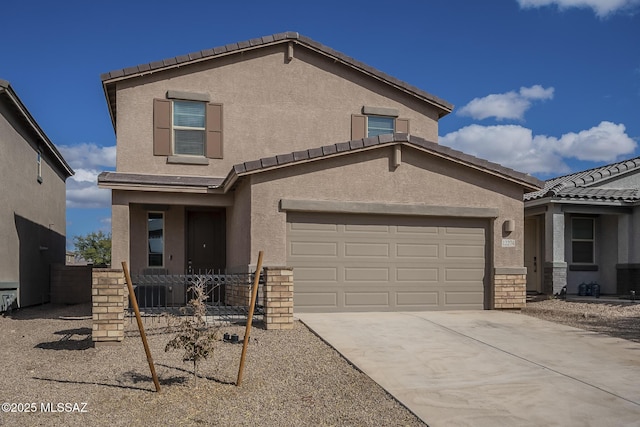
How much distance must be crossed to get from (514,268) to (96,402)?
10.0 metres

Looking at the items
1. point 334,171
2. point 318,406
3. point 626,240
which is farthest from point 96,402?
point 626,240

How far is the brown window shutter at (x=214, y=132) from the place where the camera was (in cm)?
1457

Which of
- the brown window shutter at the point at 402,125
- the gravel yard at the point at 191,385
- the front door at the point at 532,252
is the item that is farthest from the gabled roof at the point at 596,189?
the gravel yard at the point at 191,385

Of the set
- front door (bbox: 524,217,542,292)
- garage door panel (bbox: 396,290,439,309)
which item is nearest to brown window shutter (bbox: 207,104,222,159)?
garage door panel (bbox: 396,290,439,309)

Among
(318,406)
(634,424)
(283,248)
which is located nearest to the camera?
(634,424)

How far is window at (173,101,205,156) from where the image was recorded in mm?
14547

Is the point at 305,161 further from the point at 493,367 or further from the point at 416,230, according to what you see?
the point at 493,367

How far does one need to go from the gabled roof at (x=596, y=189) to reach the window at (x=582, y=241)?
1195 millimetres

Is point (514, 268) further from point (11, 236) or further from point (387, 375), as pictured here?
point (11, 236)

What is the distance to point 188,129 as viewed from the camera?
14.6 meters

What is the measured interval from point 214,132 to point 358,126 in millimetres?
4085

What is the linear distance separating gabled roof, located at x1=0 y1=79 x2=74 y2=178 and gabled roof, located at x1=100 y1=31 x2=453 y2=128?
7.53 feet

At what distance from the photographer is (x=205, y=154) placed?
1459 cm

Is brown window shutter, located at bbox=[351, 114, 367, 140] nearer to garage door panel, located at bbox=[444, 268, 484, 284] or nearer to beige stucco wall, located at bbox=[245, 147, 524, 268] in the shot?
beige stucco wall, located at bbox=[245, 147, 524, 268]
